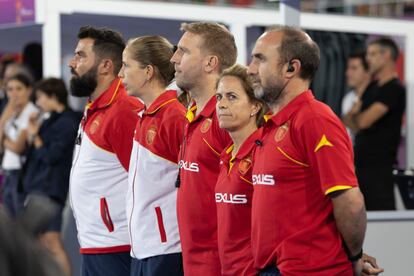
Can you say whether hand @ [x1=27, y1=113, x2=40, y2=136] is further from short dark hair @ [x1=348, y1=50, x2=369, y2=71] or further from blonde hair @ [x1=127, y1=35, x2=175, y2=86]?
blonde hair @ [x1=127, y1=35, x2=175, y2=86]

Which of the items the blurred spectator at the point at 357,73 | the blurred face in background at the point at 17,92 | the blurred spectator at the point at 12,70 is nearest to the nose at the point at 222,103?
the blurred spectator at the point at 357,73

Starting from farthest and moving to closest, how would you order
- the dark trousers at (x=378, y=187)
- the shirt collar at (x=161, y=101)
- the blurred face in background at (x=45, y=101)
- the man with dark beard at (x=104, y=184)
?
the blurred face in background at (x=45, y=101) < the dark trousers at (x=378, y=187) < the man with dark beard at (x=104, y=184) < the shirt collar at (x=161, y=101)

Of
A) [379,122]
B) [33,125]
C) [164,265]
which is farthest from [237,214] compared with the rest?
[33,125]

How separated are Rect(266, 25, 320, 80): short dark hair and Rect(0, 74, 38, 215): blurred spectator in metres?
5.34

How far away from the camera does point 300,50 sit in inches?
127

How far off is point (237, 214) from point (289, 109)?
477 mm

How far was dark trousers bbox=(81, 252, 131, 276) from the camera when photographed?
176 inches

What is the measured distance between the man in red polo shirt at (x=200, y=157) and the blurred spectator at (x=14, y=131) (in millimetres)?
4644

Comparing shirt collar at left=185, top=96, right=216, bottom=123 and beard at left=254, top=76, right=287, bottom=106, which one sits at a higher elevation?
beard at left=254, top=76, right=287, bottom=106

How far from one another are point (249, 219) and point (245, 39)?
4669 millimetres

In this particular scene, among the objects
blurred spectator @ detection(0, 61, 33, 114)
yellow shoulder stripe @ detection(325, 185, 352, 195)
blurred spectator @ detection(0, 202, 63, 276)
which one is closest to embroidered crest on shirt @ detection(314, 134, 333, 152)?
yellow shoulder stripe @ detection(325, 185, 352, 195)

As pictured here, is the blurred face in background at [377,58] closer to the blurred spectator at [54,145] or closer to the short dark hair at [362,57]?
the short dark hair at [362,57]

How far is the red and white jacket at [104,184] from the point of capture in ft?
14.7

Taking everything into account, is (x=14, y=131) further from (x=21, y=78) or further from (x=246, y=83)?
(x=246, y=83)
